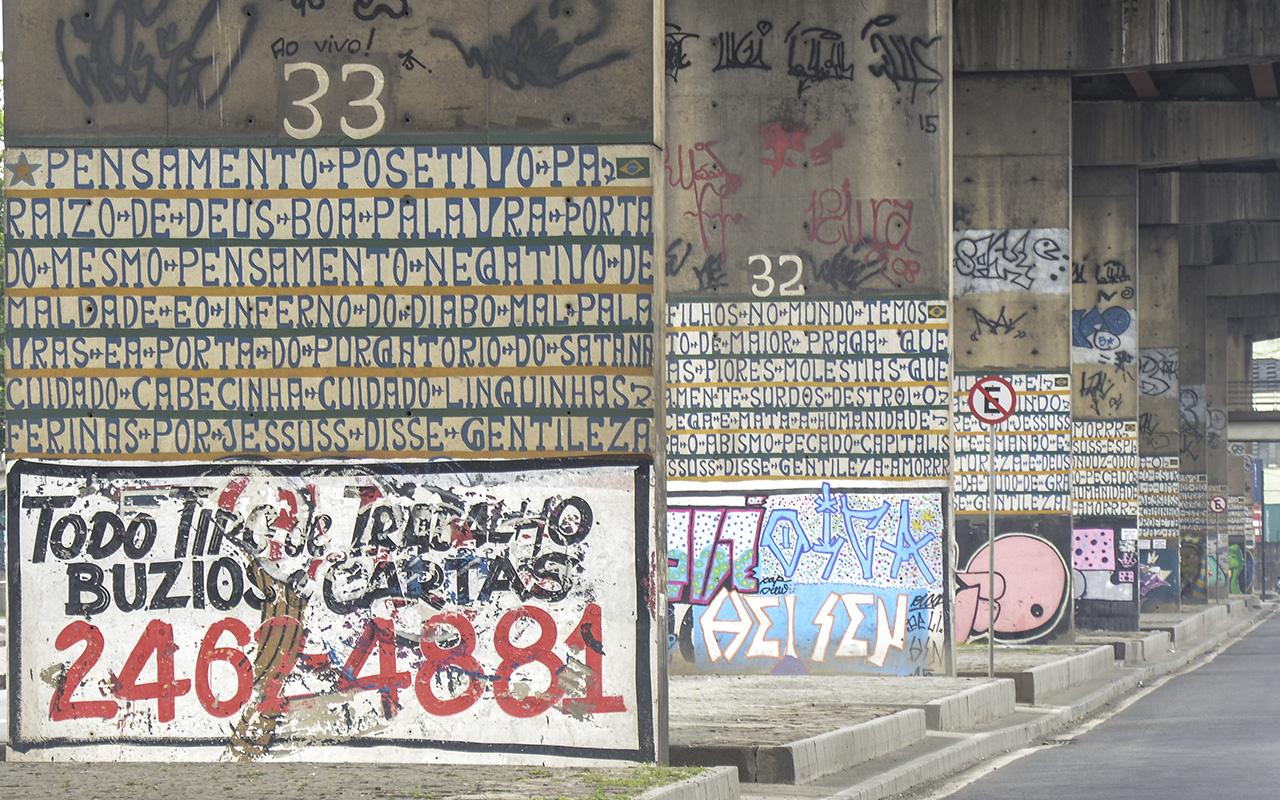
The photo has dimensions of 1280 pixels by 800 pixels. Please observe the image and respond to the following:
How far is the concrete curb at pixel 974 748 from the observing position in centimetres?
1630

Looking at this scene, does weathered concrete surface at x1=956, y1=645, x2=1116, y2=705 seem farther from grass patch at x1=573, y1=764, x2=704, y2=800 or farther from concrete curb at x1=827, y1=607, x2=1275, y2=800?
grass patch at x1=573, y1=764, x2=704, y2=800

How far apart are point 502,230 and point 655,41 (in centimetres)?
145

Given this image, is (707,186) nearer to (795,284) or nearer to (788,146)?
(788,146)

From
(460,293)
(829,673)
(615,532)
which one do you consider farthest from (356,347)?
(829,673)

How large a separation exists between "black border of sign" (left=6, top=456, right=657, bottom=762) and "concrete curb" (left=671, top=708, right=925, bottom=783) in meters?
0.81

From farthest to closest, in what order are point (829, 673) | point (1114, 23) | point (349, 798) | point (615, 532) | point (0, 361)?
1. point (0, 361)
2. point (1114, 23)
3. point (829, 673)
4. point (615, 532)
5. point (349, 798)

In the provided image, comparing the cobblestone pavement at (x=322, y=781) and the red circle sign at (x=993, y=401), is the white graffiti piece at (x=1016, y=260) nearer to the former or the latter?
the red circle sign at (x=993, y=401)

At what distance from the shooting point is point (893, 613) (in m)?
26.5

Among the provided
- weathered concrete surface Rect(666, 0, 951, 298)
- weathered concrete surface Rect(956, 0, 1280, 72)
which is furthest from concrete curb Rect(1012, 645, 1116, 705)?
weathered concrete surface Rect(956, 0, 1280, 72)

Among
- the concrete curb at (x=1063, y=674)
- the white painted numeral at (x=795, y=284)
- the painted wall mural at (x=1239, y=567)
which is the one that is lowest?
the painted wall mural at (x=1239, y=567)

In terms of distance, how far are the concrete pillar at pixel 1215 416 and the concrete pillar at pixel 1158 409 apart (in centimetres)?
1118

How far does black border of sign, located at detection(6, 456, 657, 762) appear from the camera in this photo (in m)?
14.6

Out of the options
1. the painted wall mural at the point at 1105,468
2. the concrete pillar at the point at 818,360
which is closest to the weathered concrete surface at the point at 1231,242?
the painted wall mural at the point at 1105,468

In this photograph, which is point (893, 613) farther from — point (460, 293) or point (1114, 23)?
point (1114, 23)
